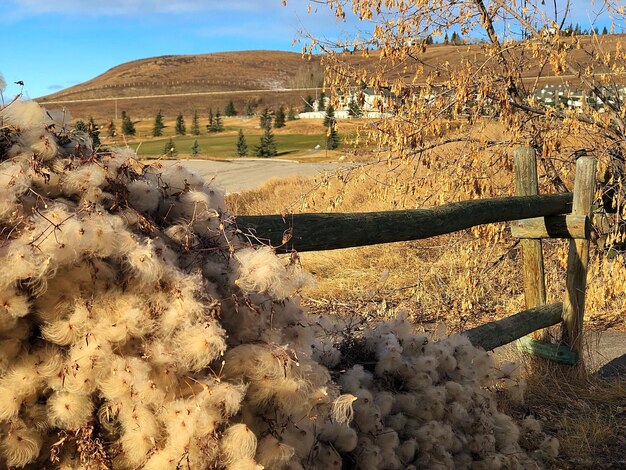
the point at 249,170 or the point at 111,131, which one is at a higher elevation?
the point at 111,131

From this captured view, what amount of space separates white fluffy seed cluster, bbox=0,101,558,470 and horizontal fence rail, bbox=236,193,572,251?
0.61ft

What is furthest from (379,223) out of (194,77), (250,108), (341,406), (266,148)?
(194,77)

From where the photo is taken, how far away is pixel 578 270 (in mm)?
4172

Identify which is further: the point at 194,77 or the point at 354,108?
the point at 194,77

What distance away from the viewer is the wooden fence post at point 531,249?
414 cm

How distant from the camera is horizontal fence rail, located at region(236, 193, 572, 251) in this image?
187cm

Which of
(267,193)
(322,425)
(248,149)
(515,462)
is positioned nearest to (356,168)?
(515,462)

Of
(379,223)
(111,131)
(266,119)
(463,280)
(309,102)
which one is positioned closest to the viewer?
(111,131)

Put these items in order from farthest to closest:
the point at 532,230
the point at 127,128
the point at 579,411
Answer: the point at 532,230, the point at 579,411, the point at 127,128

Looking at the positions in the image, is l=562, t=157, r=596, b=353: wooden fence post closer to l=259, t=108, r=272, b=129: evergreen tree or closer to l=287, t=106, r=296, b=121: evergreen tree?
l=259, t=108, r=272, b=129: evergreen tree

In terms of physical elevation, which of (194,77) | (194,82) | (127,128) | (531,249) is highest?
(194,77)

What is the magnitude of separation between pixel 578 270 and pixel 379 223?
2192 mm

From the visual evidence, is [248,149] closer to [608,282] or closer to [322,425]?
[608,282]

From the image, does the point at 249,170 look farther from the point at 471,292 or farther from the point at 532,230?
the point at 532,230
